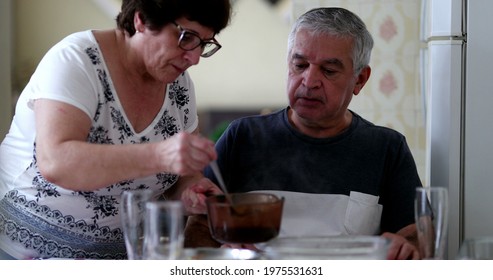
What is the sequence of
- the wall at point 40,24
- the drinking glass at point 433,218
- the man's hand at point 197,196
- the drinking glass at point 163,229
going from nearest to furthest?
the drinking glass at point 163,229 < the drinking glass at point 433,218 < the man's hand at point 197,196 < the wall at point 40,24

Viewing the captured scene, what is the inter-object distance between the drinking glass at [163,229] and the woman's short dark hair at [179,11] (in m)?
0.37

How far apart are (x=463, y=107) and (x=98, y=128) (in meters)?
0.80

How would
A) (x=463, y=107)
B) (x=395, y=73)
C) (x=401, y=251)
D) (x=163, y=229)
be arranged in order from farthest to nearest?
1. (x=395, y=73)
2. (x=463, y=107)
3. (x=401, y=251)
4. (x=163, y=229)

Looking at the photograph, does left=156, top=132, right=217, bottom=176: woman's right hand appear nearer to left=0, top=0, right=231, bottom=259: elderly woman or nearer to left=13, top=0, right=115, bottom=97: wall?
left=0, top=0, right=231, bottom=259: elderly woman

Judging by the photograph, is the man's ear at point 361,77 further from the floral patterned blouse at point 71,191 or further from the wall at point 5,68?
the wall at point 5,68

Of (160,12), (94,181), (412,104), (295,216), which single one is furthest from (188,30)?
(412,104)

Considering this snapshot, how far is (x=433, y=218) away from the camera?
1.09 m

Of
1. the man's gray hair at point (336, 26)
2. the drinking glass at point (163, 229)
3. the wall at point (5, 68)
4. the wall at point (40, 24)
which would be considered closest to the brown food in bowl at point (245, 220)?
the drinking glass at point (163, 229)

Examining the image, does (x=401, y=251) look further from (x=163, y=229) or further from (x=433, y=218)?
(x=163, y=229)

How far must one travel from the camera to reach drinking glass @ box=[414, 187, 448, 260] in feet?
3.56

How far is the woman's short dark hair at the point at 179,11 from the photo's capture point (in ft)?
3.90

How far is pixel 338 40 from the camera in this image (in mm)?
1480

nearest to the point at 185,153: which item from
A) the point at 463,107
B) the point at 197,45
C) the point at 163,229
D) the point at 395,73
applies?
the point at 163,229

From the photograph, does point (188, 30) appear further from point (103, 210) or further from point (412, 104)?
point (412, 104)
